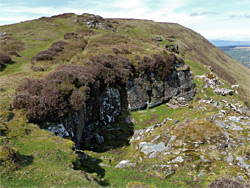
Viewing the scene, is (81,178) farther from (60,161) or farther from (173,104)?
(173,104)

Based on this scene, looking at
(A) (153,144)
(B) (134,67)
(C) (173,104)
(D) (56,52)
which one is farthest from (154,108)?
(D) (56,52)

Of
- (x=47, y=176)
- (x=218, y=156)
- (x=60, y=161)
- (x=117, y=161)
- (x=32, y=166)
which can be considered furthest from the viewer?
(x=117, y=161)

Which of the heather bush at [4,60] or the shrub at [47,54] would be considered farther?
the shrub at [47,54]

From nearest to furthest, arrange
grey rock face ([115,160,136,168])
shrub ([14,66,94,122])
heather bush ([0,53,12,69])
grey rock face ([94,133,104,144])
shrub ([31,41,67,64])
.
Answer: shrub ([14,66,94,122]) → grey rock face ([115,160,136,168]) → grey rock face ([94,133,104,144]) → heather bush ([0,53,12,69]) → shrub ([31,41,67,64])

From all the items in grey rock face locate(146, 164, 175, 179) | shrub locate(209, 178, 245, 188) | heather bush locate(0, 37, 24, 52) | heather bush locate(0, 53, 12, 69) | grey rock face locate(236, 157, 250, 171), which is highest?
heather bush locate(0, 37, 24, 52)

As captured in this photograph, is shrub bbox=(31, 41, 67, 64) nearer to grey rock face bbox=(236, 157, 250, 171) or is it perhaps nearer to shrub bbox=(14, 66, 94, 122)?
shrub bbox=(14, 66, 94, 122)

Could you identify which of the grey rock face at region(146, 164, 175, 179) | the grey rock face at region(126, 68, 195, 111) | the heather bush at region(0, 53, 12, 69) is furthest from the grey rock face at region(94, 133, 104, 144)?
Answer: the heather bush at region(0, 53, 12, 69)

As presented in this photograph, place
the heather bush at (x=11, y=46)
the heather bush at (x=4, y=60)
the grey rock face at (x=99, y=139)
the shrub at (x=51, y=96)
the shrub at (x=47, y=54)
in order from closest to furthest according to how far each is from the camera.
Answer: the shrub at (x=51, y=96) → the grey rock face at (x=99, y=139) → the heather bush at (x=4, y=60) → the shrub at (x=47, y=54) → the heather bush at (x=11, y=46)

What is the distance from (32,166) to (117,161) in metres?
10.4

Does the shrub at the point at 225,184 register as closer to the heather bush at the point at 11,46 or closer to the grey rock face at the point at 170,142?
the grey rock face at the point at 170,142

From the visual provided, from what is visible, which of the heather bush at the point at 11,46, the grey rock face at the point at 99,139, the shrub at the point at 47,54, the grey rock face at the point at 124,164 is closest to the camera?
the grey rock face at the point at 124,164

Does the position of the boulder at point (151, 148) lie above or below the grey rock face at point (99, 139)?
above

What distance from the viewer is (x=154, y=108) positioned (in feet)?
126

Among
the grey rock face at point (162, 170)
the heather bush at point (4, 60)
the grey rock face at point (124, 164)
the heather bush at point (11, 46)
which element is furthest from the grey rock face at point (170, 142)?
the heather bush at point (11, 46)
